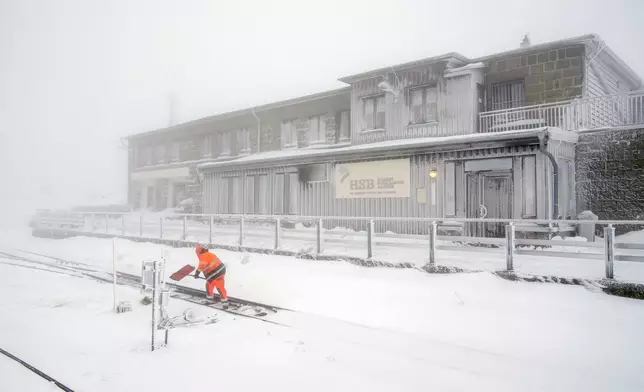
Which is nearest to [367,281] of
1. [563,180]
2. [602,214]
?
[563,180]

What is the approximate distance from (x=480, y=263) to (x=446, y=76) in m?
9.78

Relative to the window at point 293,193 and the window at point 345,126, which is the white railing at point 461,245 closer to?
the window at point 293,193

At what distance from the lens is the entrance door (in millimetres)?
14250

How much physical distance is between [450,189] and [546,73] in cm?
634

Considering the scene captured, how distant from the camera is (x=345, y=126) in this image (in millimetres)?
22312

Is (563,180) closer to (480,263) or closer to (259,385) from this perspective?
(480,263)

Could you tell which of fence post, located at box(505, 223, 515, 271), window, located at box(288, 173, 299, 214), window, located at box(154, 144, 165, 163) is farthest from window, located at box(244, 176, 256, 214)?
window, located at box(154, 144, 165, 163)

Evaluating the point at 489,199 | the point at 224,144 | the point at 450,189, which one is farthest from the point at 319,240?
the point at 224,144

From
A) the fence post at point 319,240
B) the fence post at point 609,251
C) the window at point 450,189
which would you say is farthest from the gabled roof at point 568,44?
the fence post at point 609,251

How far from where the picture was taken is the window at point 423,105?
17.5 meters

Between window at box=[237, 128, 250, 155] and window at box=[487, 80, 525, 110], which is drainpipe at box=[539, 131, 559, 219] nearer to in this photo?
window at box=[487, 80, 525, 110]

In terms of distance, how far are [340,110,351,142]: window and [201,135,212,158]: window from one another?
477 inches

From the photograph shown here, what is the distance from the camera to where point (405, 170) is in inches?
642

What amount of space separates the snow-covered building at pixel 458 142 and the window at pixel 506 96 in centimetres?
4
